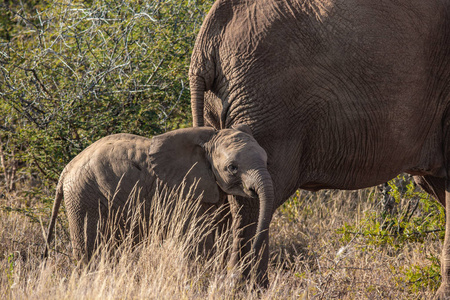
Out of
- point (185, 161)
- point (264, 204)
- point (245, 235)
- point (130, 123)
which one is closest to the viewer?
point (264, 204)

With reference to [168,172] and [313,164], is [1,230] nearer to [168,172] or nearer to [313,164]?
[168,172]

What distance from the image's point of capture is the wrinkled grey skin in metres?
4.26

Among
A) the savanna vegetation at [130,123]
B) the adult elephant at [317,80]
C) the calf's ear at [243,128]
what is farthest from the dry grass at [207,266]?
the calf's ear at [243,128]

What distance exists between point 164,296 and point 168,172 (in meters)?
0.89

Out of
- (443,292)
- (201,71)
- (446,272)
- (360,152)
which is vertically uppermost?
(201,71)

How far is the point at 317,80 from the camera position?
170 inches

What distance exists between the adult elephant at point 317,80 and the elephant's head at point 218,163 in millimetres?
212

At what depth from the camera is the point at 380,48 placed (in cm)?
439

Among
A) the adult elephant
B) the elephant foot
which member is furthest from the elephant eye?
the elephant foot

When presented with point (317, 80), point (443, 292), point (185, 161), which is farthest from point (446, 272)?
point (185, 161)

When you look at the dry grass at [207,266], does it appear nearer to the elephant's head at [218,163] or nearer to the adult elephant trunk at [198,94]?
the elephant's head at [218,163]

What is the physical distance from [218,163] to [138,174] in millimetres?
501

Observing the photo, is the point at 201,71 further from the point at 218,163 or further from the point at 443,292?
the point at 443,292

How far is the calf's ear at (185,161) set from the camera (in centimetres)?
427
